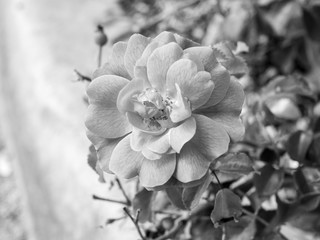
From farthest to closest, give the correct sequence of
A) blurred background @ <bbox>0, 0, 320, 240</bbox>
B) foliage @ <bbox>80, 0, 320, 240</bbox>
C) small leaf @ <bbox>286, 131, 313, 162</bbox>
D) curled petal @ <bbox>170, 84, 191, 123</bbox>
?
blurred background @ <bbox>0, 0, 320, 240</bbox> < small leaf @ <bbox>286, 131, 313, 162</bbox> < foliage @ <bbox>80, 0, 320, 240</bbox> < curled petal @ <bbox>170, 84, 191, 123</bbox>

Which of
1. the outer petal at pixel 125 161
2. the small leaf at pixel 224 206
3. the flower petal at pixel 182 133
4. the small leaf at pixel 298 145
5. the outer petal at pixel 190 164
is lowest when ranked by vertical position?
the small leaf at pixel 298 145

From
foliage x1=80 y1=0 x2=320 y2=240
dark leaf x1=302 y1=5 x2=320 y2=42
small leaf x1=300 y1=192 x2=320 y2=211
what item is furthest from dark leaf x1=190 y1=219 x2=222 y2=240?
dark leaf x1=302 y1=5 x2=320 y2=42

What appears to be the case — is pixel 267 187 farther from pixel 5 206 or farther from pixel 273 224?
pixel 5 206

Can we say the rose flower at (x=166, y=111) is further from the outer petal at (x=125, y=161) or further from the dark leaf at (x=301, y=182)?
the dark leaf at (x=301, y=182)

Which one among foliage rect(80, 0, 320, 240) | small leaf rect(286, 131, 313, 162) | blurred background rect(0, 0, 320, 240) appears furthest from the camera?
blurred background rect(0, 0, 320, 240)

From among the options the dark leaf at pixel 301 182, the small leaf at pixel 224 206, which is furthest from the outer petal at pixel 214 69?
the dark leaf at pixel 301 182

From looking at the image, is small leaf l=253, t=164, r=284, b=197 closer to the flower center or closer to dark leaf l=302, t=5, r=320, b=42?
the flower center

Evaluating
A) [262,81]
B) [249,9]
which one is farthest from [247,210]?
[262,81]
